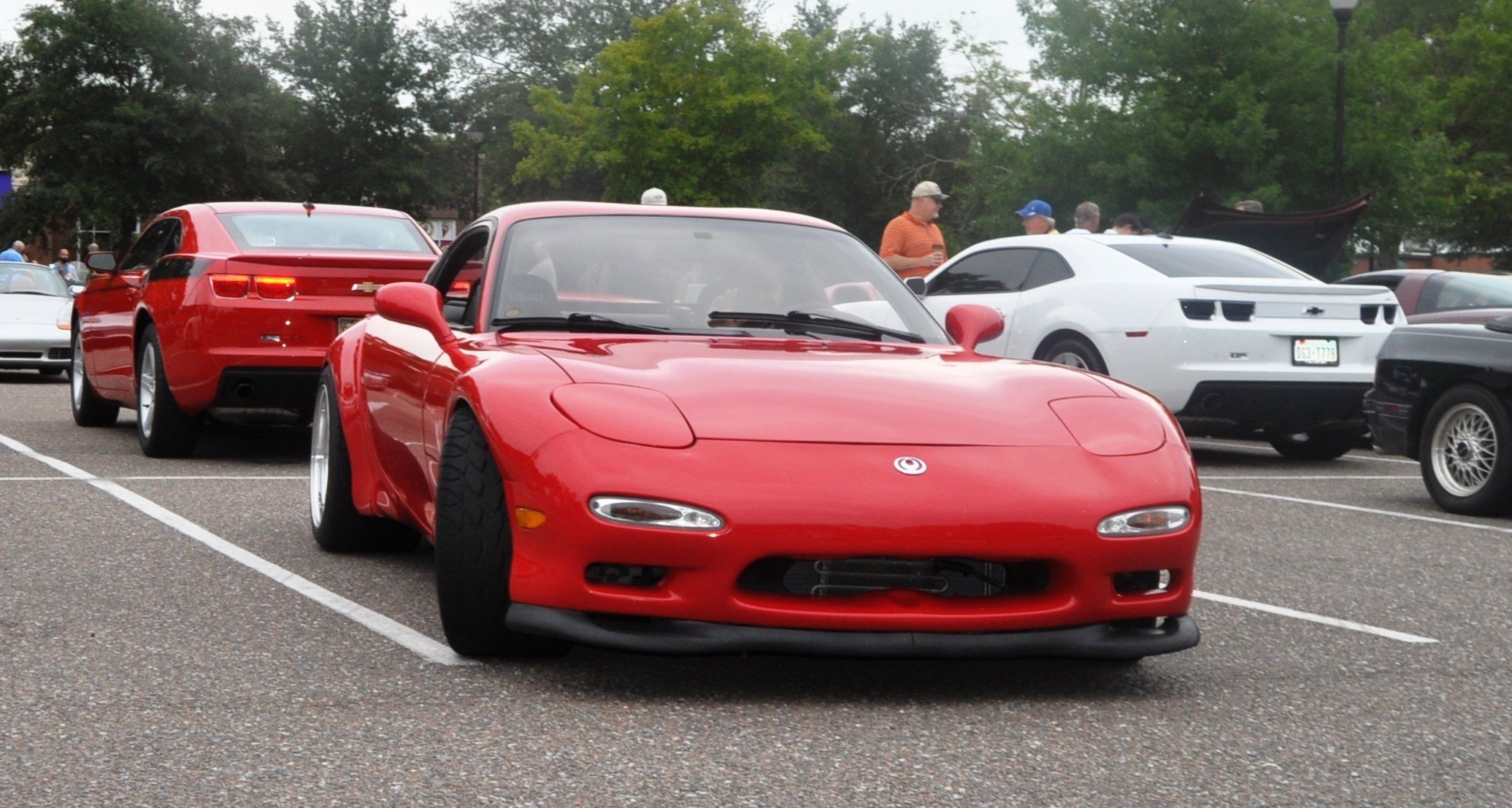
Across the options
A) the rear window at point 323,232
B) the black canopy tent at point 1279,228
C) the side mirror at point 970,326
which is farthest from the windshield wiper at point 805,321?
the black canopy tent at point 1279,228

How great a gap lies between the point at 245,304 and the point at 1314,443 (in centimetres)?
671

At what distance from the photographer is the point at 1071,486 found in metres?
4.42

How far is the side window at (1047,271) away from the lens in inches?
481

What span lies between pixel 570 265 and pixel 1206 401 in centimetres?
646

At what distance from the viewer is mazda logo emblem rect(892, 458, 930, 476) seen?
4.35m

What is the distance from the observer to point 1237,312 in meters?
11.3

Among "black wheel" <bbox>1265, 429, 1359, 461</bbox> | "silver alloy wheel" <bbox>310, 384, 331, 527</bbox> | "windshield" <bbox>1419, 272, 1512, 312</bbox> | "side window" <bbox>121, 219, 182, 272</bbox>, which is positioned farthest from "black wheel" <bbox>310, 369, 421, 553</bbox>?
"windshield" <bbox>1419, 272, 1512, 312</bbox>

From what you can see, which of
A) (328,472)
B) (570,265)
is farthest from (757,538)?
(328,472)

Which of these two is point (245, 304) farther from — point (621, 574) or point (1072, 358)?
point (621, 574)

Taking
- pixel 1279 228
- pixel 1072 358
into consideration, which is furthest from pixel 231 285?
pixel 1279 228

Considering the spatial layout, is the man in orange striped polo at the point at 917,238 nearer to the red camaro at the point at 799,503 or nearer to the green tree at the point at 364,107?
the red camaro at the point at 799,503

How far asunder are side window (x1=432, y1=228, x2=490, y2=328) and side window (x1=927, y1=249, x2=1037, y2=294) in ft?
21.1

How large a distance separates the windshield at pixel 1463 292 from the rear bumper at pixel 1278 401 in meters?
3.08

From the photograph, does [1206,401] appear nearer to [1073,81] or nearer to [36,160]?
[1073,81]
